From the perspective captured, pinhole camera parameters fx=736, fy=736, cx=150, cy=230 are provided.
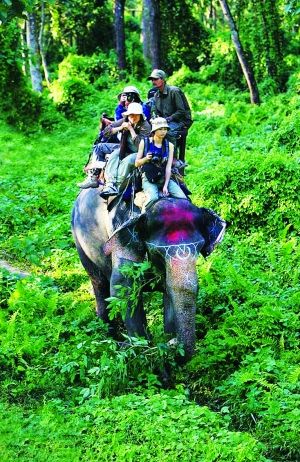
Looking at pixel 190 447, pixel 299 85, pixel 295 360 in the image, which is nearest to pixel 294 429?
pixel 190 447

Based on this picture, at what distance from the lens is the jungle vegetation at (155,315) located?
17.7ft

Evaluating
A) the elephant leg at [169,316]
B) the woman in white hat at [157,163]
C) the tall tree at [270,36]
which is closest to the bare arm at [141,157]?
the woman in white hat at [157,163]

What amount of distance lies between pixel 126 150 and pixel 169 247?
5.36 feet

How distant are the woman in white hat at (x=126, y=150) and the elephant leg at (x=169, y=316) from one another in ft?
4.19

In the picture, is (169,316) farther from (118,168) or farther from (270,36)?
(270,36)

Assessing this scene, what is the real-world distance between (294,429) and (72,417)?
1.69 metres

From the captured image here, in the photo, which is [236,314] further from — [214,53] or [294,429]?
[214,53]

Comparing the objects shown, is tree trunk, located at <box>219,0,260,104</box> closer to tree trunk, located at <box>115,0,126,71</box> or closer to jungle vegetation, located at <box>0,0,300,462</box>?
jungle vegetation, located at <box>0,0,300,462</box>

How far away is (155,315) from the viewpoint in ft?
26.9

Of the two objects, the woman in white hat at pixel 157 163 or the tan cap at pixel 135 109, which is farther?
the tan cap at pixel 135 109

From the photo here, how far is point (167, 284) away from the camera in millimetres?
6199

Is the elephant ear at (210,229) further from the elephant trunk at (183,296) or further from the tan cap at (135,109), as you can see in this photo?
the tan cap at (135,109)

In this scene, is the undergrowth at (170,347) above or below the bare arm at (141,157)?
below

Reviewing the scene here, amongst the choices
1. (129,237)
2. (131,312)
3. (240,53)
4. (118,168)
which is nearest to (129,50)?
(240,53)
